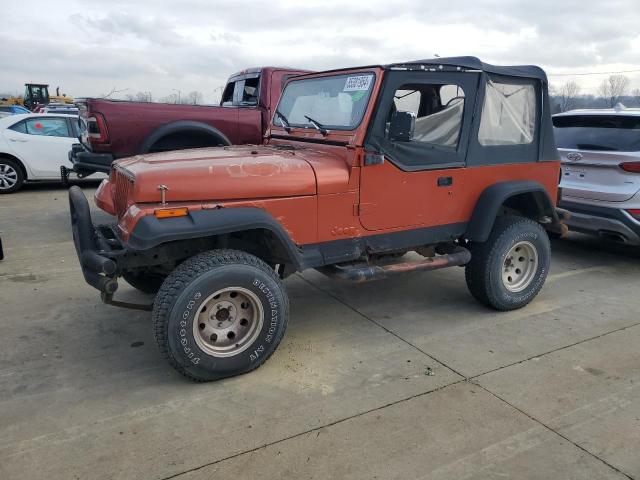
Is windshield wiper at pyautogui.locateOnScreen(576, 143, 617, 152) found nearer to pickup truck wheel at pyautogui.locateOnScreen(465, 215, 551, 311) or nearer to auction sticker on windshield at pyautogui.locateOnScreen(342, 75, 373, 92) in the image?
pickup truck wheel at pyautogui.locateOnScreen(465, 215, 551, 311)

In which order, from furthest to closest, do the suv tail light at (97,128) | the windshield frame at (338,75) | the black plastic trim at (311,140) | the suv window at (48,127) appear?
the suv window at (48,127) < the suv tail light at (97,128) < the black plastic trim at (311,140) < the windshield frame at (338,75)

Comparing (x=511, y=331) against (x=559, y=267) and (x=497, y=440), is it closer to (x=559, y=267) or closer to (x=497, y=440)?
(x=497, y=440)

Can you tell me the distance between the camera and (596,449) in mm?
2691

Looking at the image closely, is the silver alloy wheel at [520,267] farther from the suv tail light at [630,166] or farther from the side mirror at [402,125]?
the suv tail light at [630,166]

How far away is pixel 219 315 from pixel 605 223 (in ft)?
14.6

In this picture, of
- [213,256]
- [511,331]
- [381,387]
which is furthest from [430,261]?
[213,256]

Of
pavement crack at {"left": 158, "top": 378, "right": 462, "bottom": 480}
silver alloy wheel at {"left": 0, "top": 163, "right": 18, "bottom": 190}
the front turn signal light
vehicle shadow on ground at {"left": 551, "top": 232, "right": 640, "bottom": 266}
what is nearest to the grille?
the front turn signal light

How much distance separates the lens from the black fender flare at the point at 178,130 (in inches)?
264

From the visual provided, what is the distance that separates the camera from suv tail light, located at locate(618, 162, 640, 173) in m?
5.39

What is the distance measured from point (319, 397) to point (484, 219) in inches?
80.9

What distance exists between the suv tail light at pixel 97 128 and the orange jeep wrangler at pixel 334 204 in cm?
273

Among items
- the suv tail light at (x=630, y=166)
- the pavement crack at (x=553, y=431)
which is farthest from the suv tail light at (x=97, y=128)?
the suv tail light at (x=630, y=166)

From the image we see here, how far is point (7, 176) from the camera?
9.70 meters

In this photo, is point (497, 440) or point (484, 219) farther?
point (484, 219)
